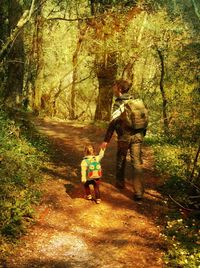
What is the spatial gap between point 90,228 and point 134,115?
2.53 m

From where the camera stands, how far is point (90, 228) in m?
7.87

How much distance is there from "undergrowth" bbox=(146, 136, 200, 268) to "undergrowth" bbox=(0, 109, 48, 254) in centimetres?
251

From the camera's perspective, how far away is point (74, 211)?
848cm

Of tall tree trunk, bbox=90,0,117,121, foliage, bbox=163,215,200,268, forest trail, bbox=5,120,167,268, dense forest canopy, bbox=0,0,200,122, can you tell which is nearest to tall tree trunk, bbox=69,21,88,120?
dense forest canopy, bbox=0,0,200,122

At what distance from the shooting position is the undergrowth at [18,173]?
7.27 metres

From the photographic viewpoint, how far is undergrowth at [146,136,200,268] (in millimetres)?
6926

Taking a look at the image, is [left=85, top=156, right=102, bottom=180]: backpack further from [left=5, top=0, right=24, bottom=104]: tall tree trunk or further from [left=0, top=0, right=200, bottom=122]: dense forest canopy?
[left=5, top=0, right=24, bottom=104]: tall tree trunk

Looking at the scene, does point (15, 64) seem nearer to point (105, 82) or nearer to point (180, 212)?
point (180, 212)

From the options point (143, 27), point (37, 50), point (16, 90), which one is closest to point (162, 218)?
point (16, 90)

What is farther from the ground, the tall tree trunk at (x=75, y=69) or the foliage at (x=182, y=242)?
the tall tree trunk at (x=75, y=69)

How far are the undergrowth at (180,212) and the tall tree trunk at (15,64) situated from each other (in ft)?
15.8

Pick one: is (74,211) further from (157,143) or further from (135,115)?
(157,143)

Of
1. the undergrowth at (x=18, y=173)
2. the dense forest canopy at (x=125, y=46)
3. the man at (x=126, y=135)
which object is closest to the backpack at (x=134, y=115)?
the man at (x=126, y=135)

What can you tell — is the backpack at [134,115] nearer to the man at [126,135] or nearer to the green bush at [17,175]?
the man at [126,135]
